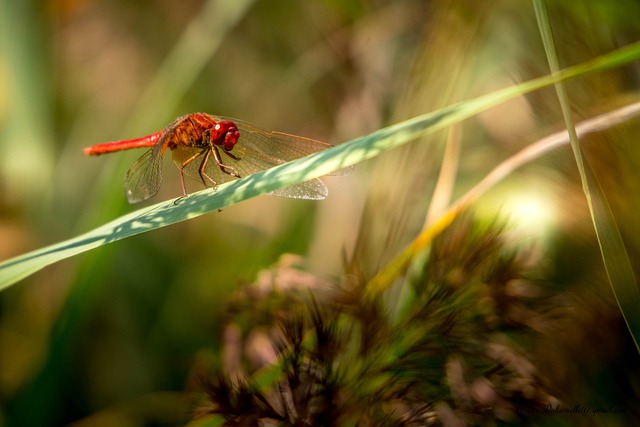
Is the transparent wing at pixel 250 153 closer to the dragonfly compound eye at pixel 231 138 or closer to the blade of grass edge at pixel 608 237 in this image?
the dragonfly compound eye at pixel 231 138

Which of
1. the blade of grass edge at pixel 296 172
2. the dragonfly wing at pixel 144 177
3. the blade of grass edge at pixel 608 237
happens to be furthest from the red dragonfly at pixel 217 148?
the blade of grass edge at pixel 608 237

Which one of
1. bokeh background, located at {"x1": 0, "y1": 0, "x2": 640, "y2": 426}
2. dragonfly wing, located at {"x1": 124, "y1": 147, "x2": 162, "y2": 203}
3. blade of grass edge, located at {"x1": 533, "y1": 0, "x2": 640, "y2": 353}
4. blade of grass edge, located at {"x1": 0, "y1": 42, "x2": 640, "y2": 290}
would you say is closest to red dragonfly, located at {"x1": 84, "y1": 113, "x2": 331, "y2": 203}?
dragonfly wing, located at {"x1": 124, "y1": 147, "x2": 162, "y2": 203}

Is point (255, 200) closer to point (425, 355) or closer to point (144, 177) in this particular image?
point (144, 177)

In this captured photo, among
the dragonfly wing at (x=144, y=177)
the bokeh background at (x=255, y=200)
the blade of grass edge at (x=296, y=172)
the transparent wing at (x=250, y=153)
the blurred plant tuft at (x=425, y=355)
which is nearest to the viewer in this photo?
the blade of grass edge at (x=296, y=172)

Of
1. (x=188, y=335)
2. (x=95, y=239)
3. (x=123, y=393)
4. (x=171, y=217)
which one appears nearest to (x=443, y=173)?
(x=171, y=217)

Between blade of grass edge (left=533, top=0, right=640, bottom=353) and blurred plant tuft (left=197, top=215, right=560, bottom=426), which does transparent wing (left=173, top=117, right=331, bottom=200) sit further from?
blade of grass edge (left=533, top=0, right=640, bottom=353)

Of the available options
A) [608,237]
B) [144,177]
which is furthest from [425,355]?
[144,177]
